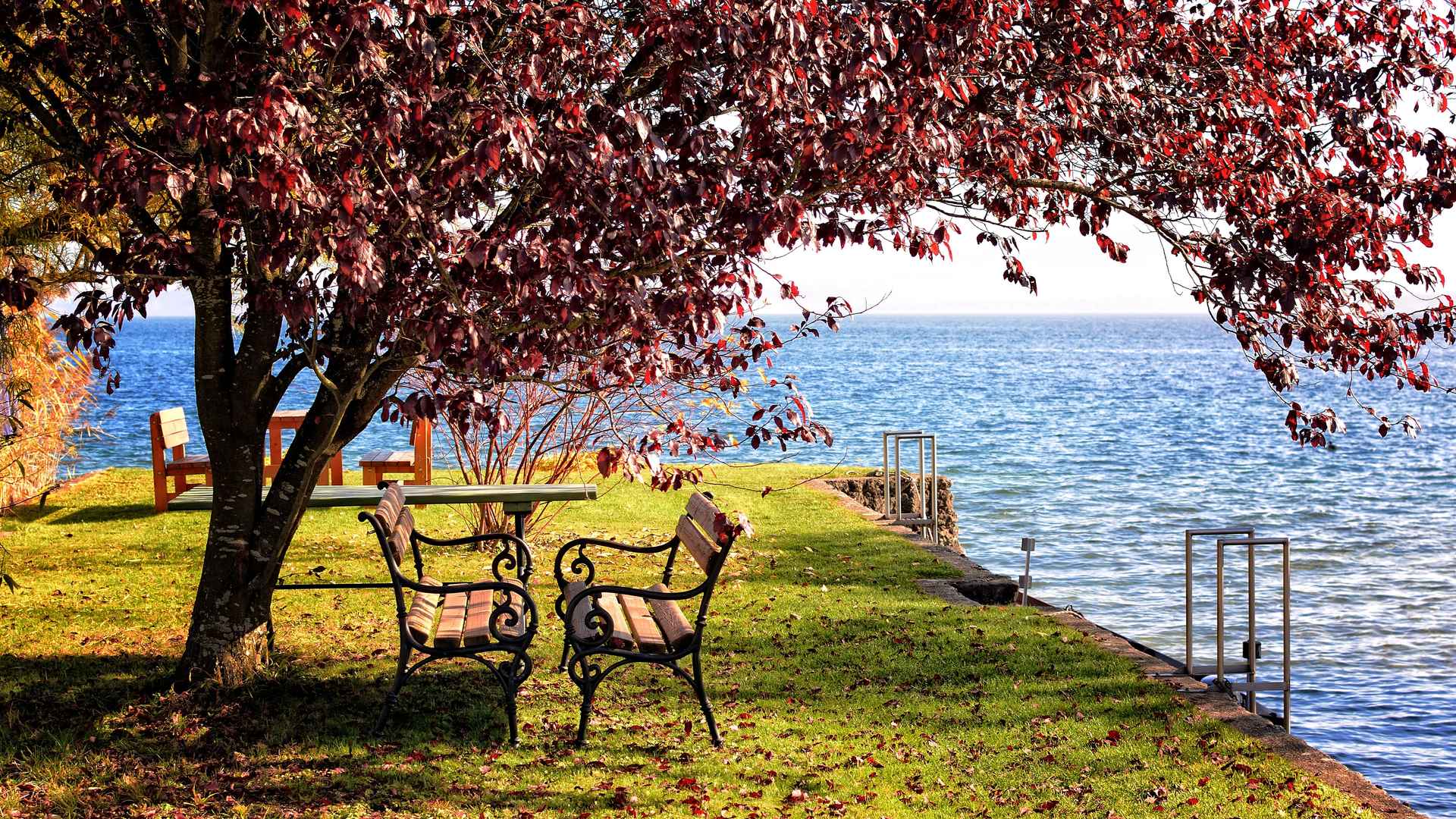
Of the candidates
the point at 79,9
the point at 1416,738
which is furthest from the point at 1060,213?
the point at 1416,738

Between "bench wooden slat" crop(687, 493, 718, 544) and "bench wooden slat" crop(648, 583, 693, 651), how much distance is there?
0.40 m

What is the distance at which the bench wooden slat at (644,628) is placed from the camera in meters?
5.48

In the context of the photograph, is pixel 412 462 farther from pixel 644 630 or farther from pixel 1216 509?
pixel 1216 509

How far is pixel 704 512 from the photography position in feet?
20.4

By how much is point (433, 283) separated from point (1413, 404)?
216 ft

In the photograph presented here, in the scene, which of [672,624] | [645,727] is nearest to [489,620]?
[672,624]

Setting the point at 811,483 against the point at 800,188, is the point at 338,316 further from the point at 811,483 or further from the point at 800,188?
the point at 811,483

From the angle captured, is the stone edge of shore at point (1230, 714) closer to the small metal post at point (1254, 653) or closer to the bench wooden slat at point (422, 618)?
the small metal post at point (1254, 653)

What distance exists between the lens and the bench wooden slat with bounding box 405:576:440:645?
18.4 feet

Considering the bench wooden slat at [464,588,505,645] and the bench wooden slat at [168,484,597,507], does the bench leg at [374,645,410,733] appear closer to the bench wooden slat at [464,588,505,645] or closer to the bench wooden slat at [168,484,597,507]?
the bench wooden slat at [464,588,505,645]

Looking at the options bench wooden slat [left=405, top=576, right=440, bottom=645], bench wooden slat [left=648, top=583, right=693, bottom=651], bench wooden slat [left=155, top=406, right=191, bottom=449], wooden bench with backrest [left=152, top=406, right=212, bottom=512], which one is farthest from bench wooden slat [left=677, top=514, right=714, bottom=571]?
bench wooden slat [left=155, top=406, right=191, bottom=449]

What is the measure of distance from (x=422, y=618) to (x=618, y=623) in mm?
1010

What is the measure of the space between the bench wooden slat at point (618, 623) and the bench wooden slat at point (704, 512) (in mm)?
598

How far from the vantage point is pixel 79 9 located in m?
5.75
